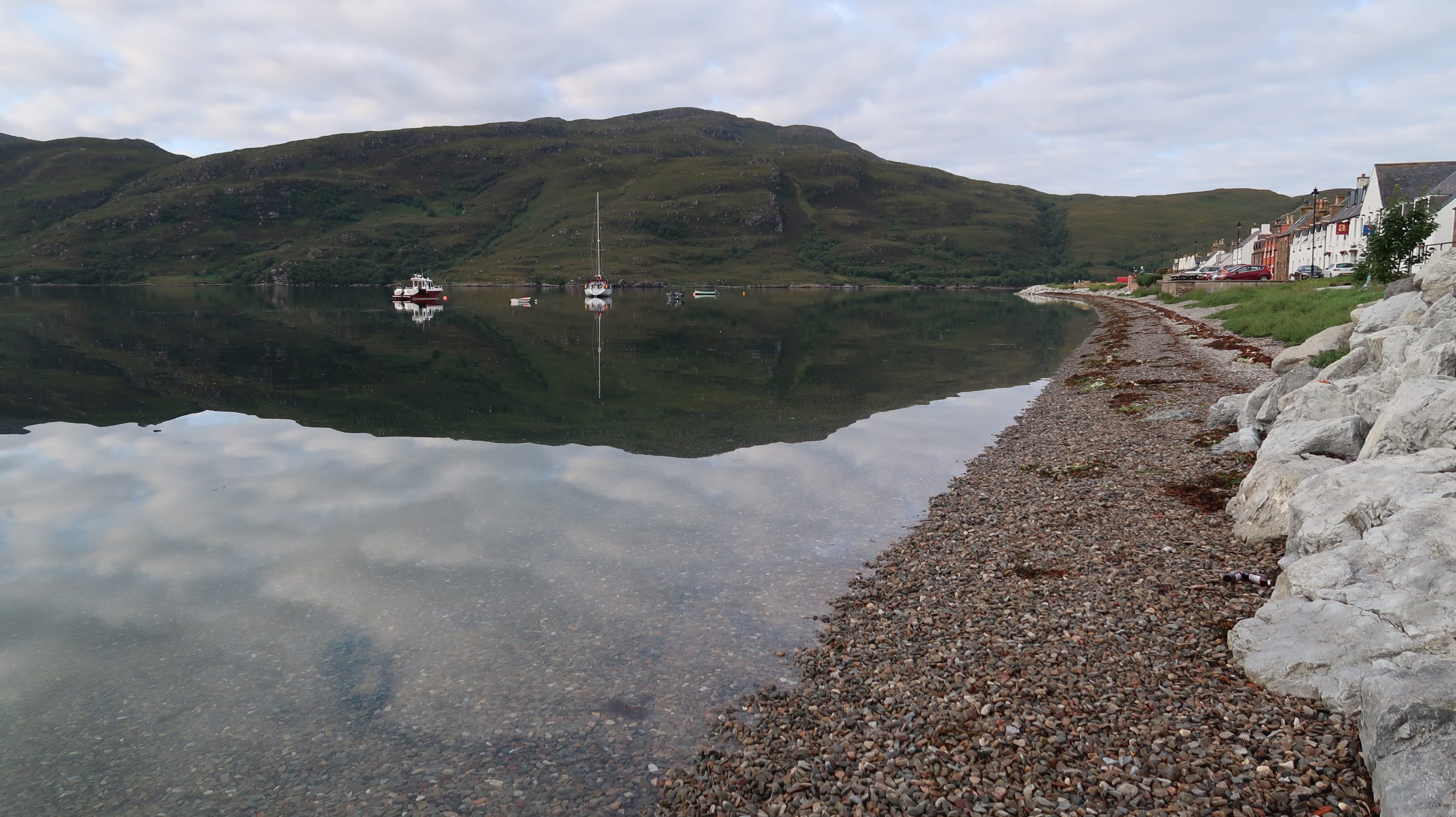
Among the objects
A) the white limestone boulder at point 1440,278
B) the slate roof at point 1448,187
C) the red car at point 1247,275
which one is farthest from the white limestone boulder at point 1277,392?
the red car at point 1247,275

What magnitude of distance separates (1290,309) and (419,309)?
106116 mm

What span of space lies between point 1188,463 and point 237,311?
388 ft

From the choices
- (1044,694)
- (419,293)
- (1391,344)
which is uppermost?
(419,293)

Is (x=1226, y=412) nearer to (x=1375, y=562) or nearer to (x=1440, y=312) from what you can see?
(x=1440, y=312)

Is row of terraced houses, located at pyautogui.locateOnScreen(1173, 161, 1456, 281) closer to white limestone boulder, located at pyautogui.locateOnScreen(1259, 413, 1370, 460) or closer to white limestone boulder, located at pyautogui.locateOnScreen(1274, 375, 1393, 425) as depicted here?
white limestone boulder, located at pyautogui.locateOnScreen(1274, 375, 1393, 425)

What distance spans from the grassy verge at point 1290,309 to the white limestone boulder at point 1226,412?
17191 millimetres

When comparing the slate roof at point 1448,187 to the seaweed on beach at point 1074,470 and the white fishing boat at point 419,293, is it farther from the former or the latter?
the white fishing boat at point 419,293

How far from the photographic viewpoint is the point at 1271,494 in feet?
47.5

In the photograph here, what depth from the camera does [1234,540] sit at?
1445 centimetres

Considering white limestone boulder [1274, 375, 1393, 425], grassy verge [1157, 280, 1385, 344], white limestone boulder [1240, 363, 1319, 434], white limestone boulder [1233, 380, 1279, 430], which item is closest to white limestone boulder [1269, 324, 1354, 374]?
grassy verge [1157, 280, 1385, 344]

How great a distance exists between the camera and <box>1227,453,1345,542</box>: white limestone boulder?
1402cm

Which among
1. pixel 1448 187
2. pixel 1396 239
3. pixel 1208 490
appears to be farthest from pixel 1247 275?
pixel 1208 490

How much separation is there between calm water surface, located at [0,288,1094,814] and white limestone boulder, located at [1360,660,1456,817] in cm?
669

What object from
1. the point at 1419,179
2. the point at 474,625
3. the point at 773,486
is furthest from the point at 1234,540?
the point at 1419,179
